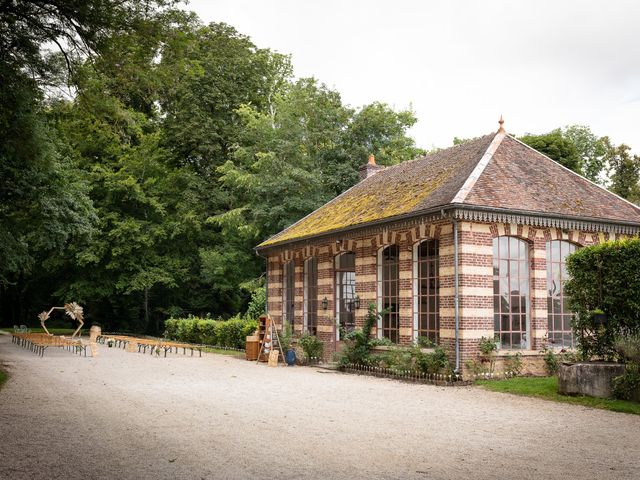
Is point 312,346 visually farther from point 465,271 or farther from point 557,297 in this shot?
point 557,297

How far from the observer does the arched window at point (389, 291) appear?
17359 mm

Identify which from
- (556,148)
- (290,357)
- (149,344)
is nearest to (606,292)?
(290,357)

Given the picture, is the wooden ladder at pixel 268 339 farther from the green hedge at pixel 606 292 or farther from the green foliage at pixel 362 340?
the green hedge at pixel 606 292

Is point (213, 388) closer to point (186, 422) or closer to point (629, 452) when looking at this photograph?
point (186, 422)

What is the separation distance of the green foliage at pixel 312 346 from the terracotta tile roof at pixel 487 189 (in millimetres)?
3335

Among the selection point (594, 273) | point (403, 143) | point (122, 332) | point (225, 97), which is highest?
point (225, 97)

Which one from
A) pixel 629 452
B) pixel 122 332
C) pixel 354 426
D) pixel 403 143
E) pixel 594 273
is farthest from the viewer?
pixel 122 332

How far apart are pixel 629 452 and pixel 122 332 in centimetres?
3648

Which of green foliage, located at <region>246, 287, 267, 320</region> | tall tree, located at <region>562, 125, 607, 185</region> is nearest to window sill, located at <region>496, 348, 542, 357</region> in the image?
green foliage, located at <region>246, 287, 267, 320</region>

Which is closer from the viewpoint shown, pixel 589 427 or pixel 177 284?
pixel 589 427

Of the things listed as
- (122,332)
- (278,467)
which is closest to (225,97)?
(122,332)

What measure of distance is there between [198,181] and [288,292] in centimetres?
1564

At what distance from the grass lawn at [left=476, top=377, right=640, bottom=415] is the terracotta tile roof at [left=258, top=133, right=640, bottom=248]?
13.3 ft

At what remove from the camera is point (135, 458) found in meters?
7.14
